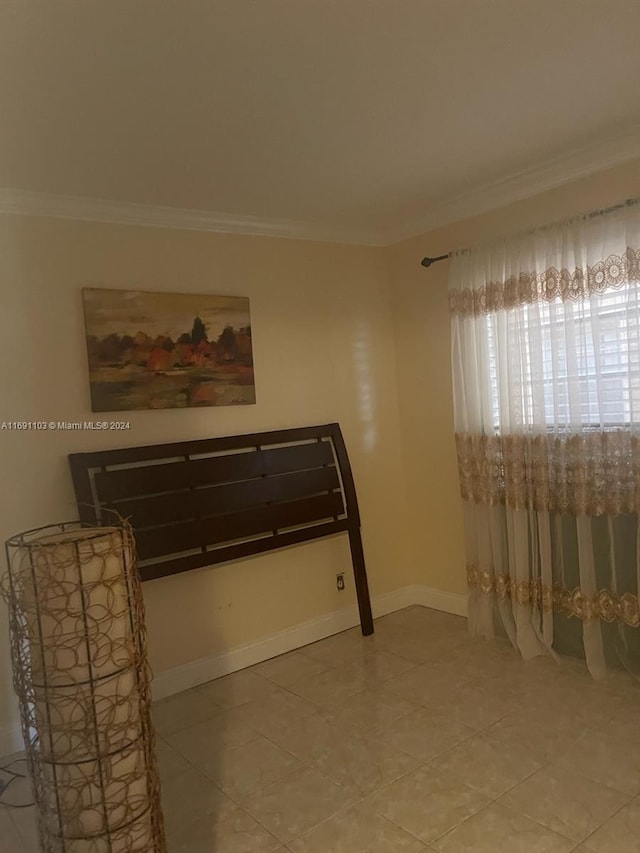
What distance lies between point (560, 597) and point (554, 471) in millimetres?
617

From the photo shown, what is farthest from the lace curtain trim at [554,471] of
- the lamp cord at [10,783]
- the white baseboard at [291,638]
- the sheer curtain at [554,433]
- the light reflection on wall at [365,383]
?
the lamp cord at [10,783]

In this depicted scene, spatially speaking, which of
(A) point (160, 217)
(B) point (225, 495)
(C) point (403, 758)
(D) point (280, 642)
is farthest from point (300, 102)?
(D) point (280, 642)

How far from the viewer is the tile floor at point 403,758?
6.91 feet

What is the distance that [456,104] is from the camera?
2.39 m

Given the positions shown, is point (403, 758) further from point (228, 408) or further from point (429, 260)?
point (429, 260)

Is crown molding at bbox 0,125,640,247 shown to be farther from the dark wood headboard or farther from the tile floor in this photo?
the tile floor

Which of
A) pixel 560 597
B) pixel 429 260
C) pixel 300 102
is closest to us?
pixel 300 102

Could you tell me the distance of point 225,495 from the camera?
3.35 meters

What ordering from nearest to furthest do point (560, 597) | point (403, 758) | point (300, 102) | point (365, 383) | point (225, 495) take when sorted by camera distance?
point (300, 102) < point (403, 758) < point (560, 597) < point (225, 495) < point (365, 383)

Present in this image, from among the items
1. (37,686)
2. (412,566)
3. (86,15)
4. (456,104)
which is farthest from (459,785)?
(86,15)

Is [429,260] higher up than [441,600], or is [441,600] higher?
[429,260]

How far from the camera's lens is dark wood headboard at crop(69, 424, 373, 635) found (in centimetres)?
306

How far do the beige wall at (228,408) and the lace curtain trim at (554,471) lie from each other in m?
0.78

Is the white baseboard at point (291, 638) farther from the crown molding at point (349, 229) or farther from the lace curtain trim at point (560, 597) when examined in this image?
the crown molding at point (349, 229)
